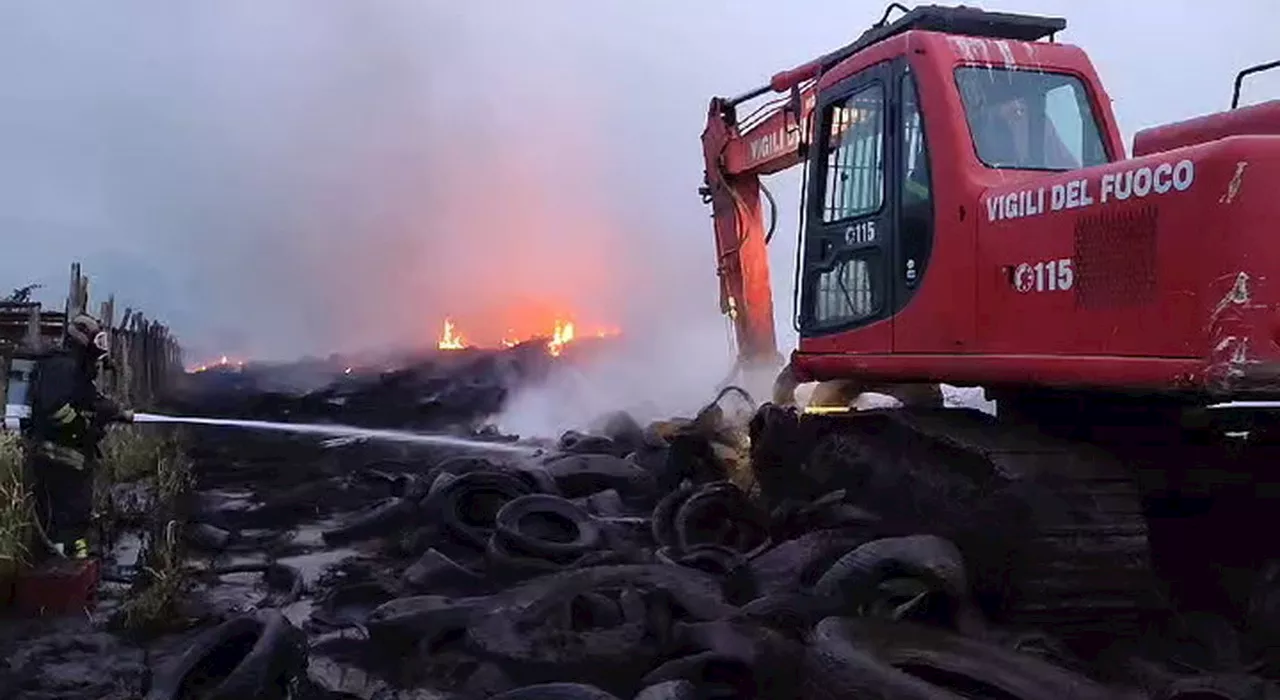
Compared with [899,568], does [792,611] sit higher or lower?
lower

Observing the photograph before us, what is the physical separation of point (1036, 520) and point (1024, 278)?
1233mm

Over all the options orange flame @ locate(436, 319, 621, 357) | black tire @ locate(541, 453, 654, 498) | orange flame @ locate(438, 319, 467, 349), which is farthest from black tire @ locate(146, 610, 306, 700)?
orange flame @ locate(438, 319, 467, 349)

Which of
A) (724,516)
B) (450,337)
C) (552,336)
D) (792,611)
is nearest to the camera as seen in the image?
(792,611)

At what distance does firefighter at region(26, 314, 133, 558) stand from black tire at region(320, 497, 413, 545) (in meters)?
2.21

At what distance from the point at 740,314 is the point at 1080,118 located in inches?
179

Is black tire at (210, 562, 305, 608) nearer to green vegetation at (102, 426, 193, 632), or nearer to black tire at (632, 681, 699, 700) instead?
green vegetation at (102, 426, 193, 632)

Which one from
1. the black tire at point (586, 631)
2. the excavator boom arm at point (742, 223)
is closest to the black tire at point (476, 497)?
the excavator boom arm at point (742, 223)

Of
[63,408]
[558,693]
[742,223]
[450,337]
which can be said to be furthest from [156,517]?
[450,337]

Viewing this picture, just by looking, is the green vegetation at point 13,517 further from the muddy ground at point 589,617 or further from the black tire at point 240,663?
the black tire at point 240,663

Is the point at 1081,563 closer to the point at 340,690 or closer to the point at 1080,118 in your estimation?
the point at 1080,118

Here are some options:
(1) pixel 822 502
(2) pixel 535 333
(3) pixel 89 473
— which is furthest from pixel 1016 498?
(2) pixel 535 333

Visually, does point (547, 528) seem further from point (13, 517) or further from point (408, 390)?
point (408, 390)

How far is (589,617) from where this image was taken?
6.93 meters

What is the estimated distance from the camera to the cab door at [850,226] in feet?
23.9
